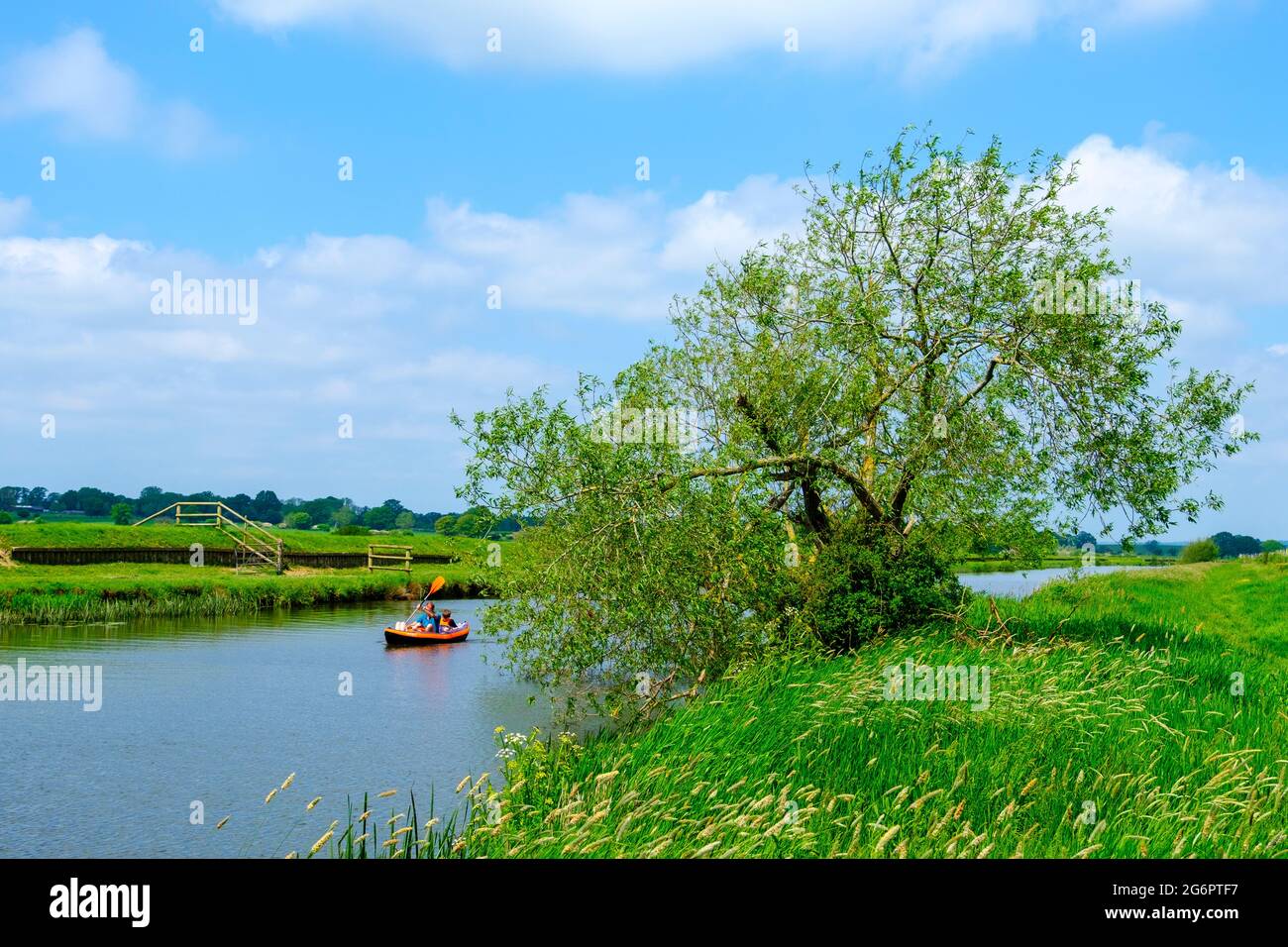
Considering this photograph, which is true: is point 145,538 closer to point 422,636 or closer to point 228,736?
point 422,636

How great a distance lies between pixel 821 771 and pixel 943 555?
11.3 meters

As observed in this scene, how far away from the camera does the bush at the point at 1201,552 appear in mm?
87000

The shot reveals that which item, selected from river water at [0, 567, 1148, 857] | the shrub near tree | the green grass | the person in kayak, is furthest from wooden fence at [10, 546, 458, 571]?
the shrub near tree

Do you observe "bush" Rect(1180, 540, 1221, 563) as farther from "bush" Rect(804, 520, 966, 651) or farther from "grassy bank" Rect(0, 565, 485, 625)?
"bush" Rect(804, 520, 966, 651)

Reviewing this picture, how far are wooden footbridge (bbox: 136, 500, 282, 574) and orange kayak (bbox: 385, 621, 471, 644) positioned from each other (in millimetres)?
24864

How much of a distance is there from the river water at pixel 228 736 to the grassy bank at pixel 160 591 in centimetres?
278

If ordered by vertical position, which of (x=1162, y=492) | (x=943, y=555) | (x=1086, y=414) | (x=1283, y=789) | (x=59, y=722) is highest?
(x=1086, y=414)

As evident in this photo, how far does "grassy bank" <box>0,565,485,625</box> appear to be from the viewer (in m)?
38.9

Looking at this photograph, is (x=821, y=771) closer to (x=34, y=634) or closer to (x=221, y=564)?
(x=34, y=634)

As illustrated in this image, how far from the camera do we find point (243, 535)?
65.2 metres

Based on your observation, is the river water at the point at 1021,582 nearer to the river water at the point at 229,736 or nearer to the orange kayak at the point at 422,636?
the river water at the point at 229,736

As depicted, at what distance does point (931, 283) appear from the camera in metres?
21.7

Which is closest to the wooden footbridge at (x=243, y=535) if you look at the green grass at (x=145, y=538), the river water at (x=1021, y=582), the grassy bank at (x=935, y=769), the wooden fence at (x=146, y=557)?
the green grass at (x=145, y=538)
